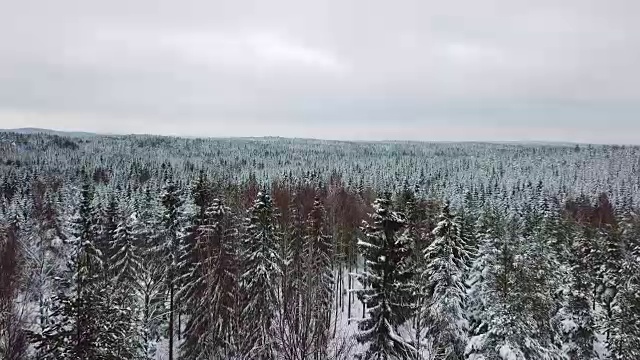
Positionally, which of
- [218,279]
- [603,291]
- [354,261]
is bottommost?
[354,261]

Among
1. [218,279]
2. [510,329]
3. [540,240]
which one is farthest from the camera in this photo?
[540,240]

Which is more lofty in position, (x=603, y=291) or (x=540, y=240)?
(x=540, y=240)

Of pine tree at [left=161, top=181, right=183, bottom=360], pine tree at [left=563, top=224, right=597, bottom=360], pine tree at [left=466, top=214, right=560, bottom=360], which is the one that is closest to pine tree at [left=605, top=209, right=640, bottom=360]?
pine tree at [left=563, top=224, right=597, bottom=360]

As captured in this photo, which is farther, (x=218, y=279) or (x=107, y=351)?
(x=218, y=279)

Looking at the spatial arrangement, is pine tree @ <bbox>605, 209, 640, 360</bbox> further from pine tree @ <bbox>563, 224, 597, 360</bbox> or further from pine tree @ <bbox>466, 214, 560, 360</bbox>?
pine tree @ <bbox>466, 214, 560, 360</bbox>

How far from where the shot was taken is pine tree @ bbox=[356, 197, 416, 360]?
60.8 feet

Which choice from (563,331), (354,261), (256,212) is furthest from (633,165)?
(256,212)

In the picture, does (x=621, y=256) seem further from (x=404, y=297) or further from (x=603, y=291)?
(x=404, y=297)

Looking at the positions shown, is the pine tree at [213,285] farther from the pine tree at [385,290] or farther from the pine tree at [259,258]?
the pine tree at [385,290]

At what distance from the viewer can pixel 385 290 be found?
739 inches

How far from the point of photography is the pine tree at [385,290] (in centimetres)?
1855

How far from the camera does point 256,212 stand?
86.8 feet

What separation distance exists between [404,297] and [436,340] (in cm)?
494

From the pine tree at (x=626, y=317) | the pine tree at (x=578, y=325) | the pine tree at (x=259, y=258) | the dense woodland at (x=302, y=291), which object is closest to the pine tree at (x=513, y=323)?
the dense woodland at (x=302, y=291)
